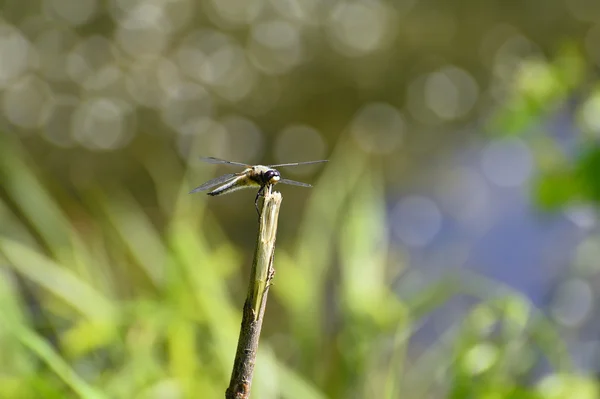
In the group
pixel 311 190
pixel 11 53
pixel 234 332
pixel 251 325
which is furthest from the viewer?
pixel 311 190

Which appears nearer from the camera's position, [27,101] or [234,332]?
[234,332]

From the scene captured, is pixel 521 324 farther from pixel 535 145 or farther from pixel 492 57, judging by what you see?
pixel 492 57

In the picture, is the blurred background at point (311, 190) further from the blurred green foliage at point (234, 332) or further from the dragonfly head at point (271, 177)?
the dragonfly head at point (271, 177)

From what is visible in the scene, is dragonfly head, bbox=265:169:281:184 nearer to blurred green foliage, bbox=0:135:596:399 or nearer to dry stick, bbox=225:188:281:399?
dry stick, bbox=225:188:281:399

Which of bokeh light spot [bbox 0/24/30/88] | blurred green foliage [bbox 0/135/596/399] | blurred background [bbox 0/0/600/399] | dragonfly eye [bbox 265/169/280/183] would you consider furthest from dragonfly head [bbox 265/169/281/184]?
bokeh light spot [bbox 0/24/30/88]

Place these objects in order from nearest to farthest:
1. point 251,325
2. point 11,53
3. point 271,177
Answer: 1. point 251,325
2. point 271,177
3. point 11,53

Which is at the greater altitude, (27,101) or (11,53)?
(11,53)

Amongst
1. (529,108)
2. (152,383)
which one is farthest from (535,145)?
(152,383)

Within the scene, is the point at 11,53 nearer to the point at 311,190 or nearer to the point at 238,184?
the point at 311,190

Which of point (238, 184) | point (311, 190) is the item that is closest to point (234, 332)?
point (238, 184)
